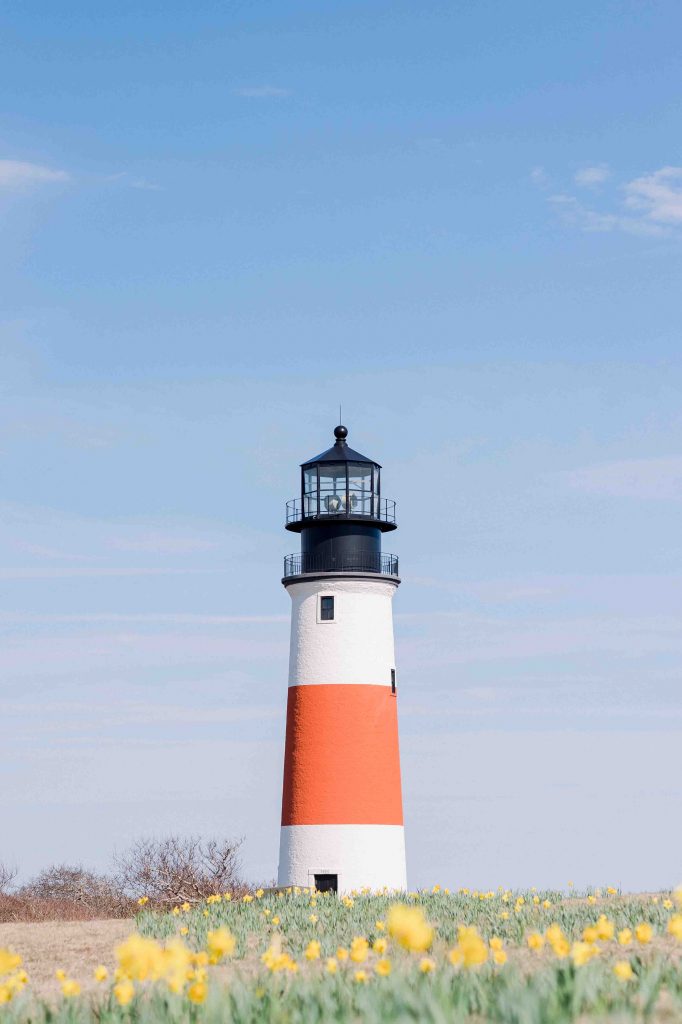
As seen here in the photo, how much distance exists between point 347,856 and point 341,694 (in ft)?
12.3

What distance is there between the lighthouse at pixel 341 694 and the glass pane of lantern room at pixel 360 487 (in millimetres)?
25

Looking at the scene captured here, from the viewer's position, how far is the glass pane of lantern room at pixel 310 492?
32406mm

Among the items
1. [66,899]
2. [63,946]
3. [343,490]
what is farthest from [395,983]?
[66,899]

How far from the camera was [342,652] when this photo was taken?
102 ft

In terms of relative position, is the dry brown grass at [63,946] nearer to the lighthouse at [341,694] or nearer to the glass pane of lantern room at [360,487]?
the lighthouse at [341,694]

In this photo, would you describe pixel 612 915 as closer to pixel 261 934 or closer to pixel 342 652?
pixel 261 934

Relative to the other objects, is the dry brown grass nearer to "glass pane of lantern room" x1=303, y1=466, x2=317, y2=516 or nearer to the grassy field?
the grassy field

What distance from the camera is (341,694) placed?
101ft

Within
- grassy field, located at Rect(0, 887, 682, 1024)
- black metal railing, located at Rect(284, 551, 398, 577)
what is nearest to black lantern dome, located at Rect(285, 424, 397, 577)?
black metal railing, located at Rect(284, 551, 398, 577)

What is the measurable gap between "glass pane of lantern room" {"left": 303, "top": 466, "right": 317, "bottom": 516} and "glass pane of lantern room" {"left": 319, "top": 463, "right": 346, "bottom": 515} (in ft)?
0.55

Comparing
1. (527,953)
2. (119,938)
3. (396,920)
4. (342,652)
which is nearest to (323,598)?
(342,652)

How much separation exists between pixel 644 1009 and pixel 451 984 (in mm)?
1750

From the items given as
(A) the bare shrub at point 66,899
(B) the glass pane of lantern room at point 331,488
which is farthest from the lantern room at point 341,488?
(A) the bare shrub at point 66,899

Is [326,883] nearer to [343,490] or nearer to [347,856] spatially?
[347,856]
